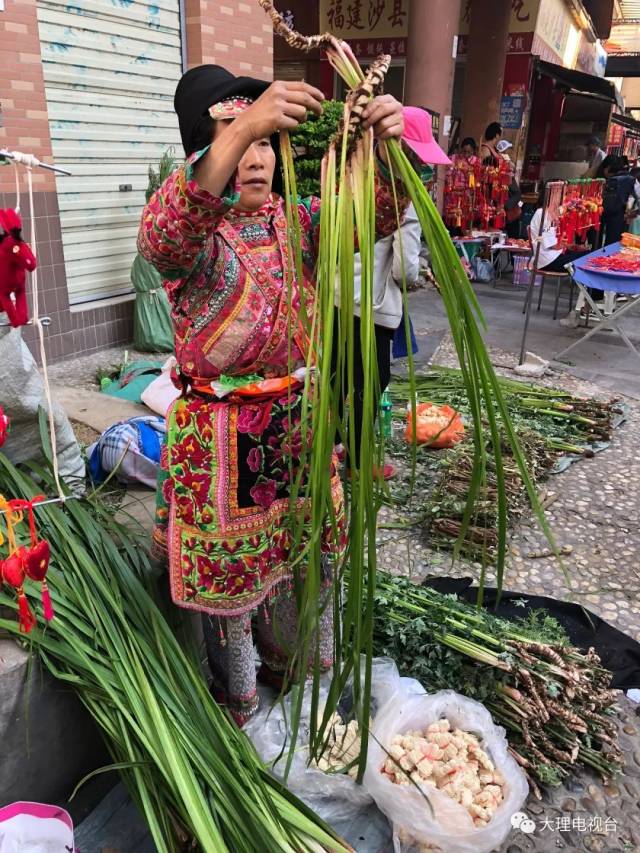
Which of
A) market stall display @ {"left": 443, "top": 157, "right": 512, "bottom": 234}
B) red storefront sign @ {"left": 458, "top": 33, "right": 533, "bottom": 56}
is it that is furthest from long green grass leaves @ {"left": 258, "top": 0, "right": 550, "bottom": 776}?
red storefront sign @ {"left": 458, "top": 33, "right": 533, "bottom": 56}

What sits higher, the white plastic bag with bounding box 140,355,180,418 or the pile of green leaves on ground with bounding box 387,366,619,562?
the white plastic bag with bounding box 140,355,180,418

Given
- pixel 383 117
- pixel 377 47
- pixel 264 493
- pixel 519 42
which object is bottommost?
pixel 264 493

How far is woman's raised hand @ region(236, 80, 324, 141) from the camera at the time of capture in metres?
1.15

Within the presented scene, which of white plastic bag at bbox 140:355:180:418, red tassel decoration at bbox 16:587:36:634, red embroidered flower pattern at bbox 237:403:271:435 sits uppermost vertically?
red embroidered flower pattern at bbox 237:403:271:435

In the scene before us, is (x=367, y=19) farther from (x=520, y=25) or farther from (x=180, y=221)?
(x=180, y=221)

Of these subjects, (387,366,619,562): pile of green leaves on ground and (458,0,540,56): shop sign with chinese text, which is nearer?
(387,366,619,562): pile of green leaves on ground

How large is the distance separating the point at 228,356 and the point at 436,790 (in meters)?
1.20

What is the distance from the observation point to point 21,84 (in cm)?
450

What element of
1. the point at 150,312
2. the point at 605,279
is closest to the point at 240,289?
the point at 150,312

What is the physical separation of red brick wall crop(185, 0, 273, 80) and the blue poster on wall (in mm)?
7118

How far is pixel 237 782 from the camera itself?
61.0 inches

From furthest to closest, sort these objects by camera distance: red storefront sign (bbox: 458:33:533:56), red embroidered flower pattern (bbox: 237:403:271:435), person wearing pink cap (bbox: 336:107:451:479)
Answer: red storefront sign (bbox: 458:33:533:56)
person wearing pink cap (bbox: 336:107:451:479)
red embroidered flower pattern (bbox: 237:403:271:435)

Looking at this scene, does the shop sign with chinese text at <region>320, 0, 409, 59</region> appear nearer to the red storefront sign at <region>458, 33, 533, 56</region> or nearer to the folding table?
the red storefront sign at <region>458, 33, 533, 56</region>

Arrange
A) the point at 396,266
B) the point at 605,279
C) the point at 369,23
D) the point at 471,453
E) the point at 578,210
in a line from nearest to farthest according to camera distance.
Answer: the point at 396,266 < the point at 471,453 < the point at 605,279 < the point at 578,210 < the point at 369,23
